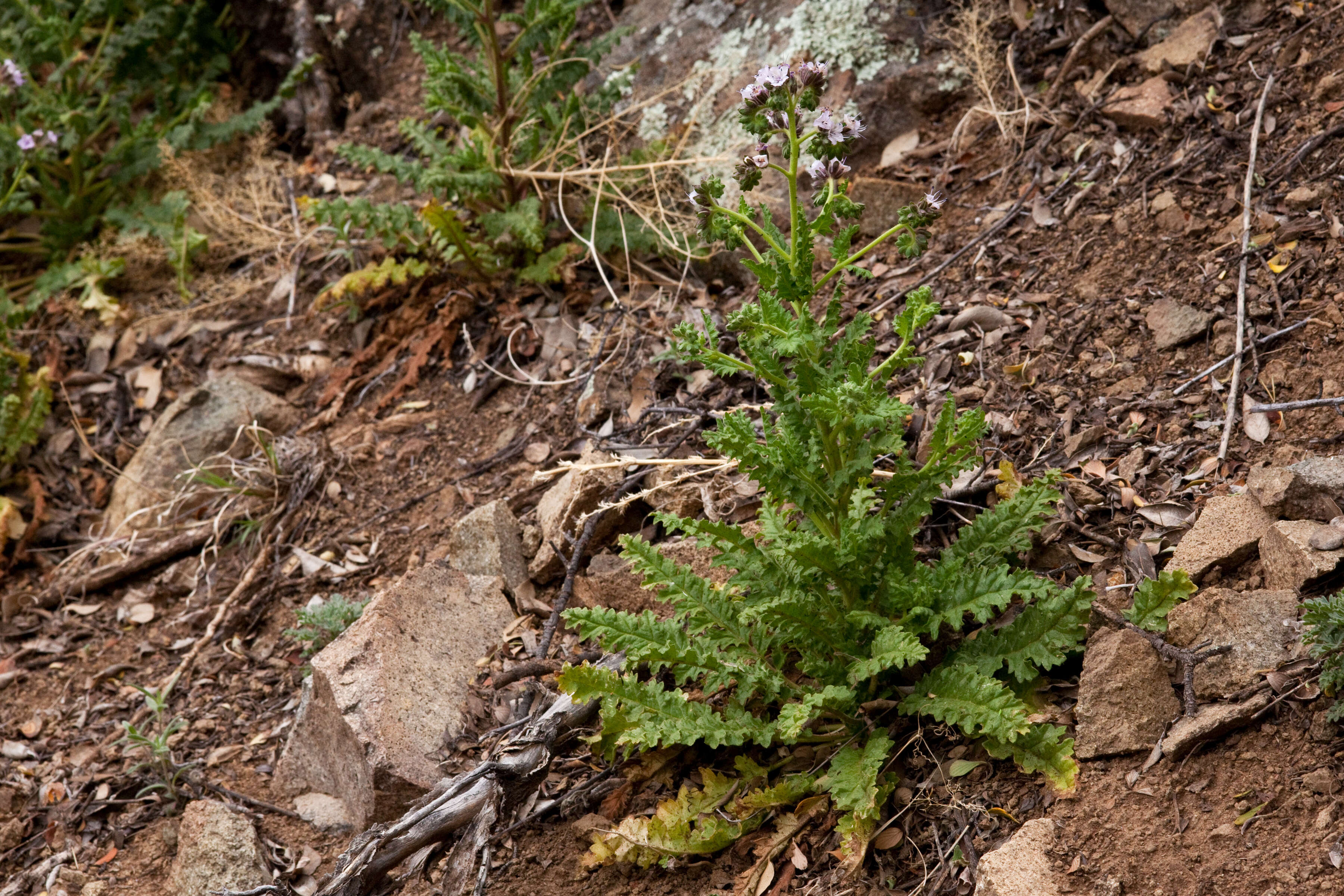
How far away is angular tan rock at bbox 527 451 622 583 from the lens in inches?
120

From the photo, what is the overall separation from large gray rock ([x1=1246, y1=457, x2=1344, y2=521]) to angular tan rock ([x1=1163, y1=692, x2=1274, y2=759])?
0.48 meters

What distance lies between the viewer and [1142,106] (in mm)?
3443

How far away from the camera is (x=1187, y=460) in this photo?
2.56 meters

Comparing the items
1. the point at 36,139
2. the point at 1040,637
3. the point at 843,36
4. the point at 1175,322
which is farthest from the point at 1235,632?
the point at 36,139

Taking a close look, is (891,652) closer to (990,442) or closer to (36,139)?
(990,442)

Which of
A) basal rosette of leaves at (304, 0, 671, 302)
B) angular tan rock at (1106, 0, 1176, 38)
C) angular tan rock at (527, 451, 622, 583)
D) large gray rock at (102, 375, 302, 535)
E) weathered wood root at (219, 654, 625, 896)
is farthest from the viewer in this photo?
large gray rock at (102, 375, 302, 535)

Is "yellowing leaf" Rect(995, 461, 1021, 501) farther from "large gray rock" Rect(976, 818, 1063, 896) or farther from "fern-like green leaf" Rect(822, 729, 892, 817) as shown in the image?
"large gray rock" Rect(976, 818, 1063, 896)

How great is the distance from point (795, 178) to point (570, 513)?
51.3 inches

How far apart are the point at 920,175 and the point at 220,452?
2970mm

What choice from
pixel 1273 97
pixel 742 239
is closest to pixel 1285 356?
pixel 1273 97

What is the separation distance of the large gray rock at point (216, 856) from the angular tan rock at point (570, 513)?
1056 millimetres

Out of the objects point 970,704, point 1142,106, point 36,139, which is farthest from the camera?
point 36,139

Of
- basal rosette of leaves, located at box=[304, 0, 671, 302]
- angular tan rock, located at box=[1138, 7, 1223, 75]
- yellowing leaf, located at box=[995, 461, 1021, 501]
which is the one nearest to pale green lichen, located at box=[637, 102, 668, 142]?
basal rosette of leaves, located at box=[304, 0, 671, 302]

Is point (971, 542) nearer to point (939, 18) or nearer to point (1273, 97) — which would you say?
point (1273, 97)
